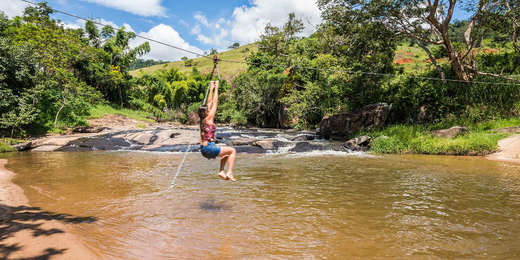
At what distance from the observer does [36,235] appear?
14.5ft

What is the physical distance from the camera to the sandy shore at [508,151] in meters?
12.5

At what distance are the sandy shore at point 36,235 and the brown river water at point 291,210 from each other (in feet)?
0.83

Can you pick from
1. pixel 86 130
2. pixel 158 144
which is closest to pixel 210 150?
pixel 158 144

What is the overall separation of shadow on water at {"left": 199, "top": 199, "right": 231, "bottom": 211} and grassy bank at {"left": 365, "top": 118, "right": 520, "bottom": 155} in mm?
12055

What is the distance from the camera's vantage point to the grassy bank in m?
14.0

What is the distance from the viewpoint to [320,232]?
503 cm

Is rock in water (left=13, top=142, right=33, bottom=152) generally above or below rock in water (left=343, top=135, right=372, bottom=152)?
below

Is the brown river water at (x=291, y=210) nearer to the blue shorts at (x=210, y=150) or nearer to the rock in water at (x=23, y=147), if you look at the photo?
the blue shorts at (x=210, y=150)

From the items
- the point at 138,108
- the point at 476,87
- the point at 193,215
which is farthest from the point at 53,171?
the point at 138,108

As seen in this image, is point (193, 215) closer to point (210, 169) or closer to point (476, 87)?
point (210, 169)

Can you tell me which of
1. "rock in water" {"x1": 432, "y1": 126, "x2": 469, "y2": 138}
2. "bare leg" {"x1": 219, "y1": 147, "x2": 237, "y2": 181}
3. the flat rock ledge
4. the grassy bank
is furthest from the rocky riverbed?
"bare leg" {"x1": 219, "y1": 147, "x2": 237, "y2": 181}

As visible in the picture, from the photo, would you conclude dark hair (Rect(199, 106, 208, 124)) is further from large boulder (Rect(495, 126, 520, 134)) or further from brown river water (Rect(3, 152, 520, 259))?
large boulder (Rect(495, 126, 520, 134))

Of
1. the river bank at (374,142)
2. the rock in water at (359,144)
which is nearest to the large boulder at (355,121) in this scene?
the river bank at (374,142)

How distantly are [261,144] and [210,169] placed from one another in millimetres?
6854
